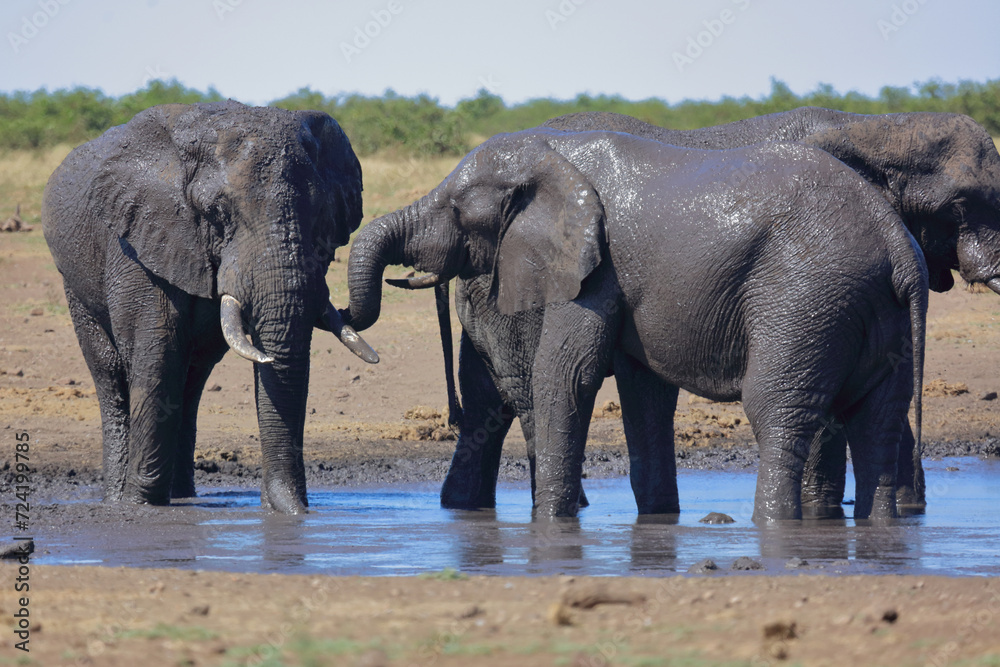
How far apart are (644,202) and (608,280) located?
50 centimetres

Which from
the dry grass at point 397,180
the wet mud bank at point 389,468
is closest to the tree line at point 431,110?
the dry grass at point 397,180

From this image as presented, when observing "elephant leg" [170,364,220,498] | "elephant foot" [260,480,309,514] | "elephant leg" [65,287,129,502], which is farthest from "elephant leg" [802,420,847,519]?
"elephant leg" [65,287,129,502]

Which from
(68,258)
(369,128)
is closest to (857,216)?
(68,258)

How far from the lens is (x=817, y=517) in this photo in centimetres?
916

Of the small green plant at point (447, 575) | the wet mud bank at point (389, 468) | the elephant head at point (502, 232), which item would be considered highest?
the elephant head at point (502, 232)

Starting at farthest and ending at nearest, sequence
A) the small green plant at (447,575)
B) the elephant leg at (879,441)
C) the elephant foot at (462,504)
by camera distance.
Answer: the elephant foot at (462,504)
the elephant leg at (879,441)
the small green plant at (447,575)

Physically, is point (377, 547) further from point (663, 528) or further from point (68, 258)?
point (68, 258)

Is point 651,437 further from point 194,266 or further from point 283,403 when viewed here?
point 194,266

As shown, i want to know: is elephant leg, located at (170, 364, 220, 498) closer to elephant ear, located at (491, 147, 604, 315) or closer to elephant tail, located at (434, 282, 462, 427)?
elephant tail, located at (434, 282, 462, 427)

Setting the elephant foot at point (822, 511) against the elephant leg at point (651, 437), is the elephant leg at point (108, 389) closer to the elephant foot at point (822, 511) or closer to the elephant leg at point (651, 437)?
the elephant leg at point (651, 437)

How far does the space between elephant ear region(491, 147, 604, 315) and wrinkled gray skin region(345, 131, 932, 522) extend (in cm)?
1

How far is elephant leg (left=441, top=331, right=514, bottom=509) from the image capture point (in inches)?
399

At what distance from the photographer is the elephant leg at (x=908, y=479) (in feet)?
32.7

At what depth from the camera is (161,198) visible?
9.63 metres
